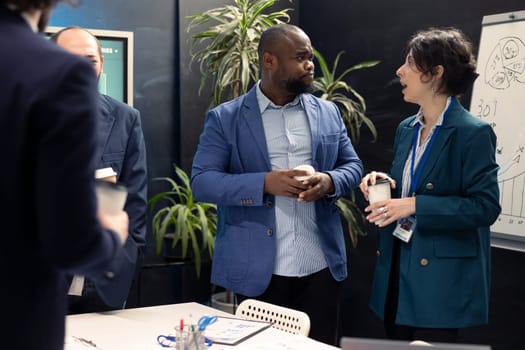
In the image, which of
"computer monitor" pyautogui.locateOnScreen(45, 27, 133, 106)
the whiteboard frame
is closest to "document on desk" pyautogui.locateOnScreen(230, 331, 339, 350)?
the whiteboard frame

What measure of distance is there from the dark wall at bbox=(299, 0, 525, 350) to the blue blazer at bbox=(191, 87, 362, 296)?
1.11m

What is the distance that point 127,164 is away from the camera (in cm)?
271

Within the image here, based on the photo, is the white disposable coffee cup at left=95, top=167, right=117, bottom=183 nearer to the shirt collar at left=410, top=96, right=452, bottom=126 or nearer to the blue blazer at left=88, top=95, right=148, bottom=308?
the blue blazer at left=88, top=95, right=148, bottom=308

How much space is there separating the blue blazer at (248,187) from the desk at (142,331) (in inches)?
14.4

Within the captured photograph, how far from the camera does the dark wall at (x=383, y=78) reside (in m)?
3.52

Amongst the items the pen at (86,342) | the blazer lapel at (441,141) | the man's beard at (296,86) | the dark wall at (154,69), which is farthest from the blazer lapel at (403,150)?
the dark wall at (154,69)

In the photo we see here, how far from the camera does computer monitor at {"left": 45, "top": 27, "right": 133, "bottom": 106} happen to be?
13.7 ft

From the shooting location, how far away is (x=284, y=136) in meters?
2.96

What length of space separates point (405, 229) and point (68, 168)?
1907mm

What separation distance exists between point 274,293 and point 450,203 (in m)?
0.85

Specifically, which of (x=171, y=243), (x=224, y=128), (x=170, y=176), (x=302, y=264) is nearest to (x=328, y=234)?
(x=302, y=264)

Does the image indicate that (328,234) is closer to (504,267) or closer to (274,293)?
(274,293)

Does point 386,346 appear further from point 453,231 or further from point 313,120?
point 313,120

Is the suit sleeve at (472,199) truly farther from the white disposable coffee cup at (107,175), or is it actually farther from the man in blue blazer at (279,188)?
the white disposable coffee cup at (107,175)
